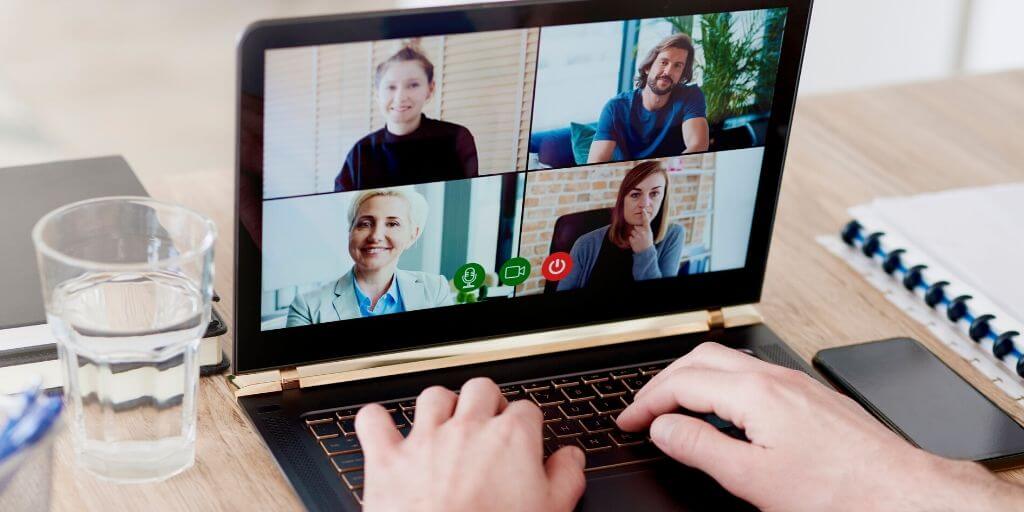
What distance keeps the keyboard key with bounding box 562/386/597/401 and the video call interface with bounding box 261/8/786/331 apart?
9cm

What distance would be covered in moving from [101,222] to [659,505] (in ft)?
1.46

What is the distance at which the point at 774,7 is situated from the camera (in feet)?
2.99

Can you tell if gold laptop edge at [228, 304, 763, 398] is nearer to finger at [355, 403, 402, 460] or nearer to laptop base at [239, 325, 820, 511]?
laptop base at [239, 325, 820, 511]

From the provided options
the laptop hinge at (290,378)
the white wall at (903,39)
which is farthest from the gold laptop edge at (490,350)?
the white wall at (903,39)

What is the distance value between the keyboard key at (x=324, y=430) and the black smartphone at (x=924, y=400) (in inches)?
17.1

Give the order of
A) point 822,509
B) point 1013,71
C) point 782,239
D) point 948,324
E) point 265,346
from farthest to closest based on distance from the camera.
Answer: point 1013,71 < point 782,239 < point 948,324 < point 265,346 < point 822,509

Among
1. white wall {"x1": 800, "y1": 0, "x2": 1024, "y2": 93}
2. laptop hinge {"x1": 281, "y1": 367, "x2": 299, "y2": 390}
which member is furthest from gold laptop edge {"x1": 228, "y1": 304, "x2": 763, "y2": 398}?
white wall {"x1": 800, "y1": 0, "x2": 1024, "y2": 93}

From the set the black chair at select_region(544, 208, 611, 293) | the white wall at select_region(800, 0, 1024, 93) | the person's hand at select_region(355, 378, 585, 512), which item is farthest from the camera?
the white wall at select_region(800, 0, 1024, 93)

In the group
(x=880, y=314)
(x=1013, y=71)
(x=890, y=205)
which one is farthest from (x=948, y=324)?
(x=1013, y=71)

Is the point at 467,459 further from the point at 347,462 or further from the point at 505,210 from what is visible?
the point at 505,210

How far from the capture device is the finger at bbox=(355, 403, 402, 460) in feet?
2.51

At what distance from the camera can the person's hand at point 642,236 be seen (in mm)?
952

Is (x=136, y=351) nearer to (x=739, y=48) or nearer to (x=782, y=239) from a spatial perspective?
(x=739, y=48)

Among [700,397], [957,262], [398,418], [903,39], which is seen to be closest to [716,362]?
[700,397]
